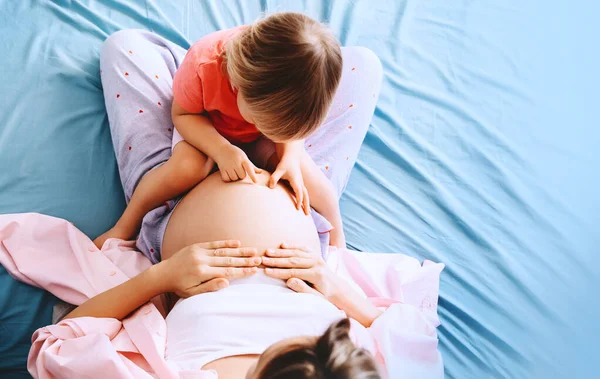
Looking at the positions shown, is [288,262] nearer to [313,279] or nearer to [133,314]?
[313,279]

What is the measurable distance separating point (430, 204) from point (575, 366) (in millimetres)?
447

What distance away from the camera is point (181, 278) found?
88cm

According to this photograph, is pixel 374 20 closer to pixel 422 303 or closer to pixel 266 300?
pixel 422 303

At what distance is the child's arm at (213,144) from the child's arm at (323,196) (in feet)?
0.40

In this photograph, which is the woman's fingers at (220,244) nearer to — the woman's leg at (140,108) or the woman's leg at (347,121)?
the woman's leg at (140,108)

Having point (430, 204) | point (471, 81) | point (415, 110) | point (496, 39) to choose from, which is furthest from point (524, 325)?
point (496, 39)

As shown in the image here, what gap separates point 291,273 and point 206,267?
0.47ft

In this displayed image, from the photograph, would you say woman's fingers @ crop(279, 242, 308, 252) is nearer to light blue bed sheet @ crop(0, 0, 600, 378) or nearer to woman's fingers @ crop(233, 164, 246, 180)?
woman's fingers @ crop(233, 164, 246, 180)

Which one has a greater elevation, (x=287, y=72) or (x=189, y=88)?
(x=287, y=72)

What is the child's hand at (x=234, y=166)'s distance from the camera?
3.29 feet

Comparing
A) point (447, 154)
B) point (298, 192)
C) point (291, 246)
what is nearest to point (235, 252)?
point (291, 246)

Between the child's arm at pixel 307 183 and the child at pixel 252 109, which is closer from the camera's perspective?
the child at pixel 252 109

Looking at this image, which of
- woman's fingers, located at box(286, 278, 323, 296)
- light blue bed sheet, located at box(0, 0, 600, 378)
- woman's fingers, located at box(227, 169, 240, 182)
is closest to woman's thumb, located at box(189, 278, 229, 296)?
woman's fingers, located at box(286, 278, 323, 296)

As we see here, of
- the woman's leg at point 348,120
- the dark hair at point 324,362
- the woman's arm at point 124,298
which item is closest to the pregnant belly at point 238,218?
the woman's arm at point 124,298
